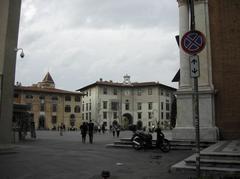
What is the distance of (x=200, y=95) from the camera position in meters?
18.3

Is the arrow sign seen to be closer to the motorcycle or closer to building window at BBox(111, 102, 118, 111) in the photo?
the motorcycle

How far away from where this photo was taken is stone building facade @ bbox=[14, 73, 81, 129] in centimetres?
9013

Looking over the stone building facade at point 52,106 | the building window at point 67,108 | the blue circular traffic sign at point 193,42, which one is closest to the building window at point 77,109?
the stone building facade at point 52,106

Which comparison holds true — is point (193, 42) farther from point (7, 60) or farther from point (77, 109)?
point (77, 109)

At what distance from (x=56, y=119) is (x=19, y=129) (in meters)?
66.9

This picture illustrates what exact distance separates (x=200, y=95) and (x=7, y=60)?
10536mm

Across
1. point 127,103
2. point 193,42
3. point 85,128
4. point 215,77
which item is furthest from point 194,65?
point 127,103

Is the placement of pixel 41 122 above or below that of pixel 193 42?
below

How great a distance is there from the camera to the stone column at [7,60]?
1528 cm

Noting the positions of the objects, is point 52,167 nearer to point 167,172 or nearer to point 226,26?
point 167,172

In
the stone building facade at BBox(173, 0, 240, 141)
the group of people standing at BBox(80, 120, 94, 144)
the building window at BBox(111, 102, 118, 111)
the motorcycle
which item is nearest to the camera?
the motorcycle

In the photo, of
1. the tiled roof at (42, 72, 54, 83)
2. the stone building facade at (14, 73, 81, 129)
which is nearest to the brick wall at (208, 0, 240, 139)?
the stone building facade at (14, 73, 81, 129)

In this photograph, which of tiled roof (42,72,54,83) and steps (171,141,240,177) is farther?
tiled roof (42,72,54,83)

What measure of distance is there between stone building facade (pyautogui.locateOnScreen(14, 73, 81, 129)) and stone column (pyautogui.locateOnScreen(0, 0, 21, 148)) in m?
73.9
